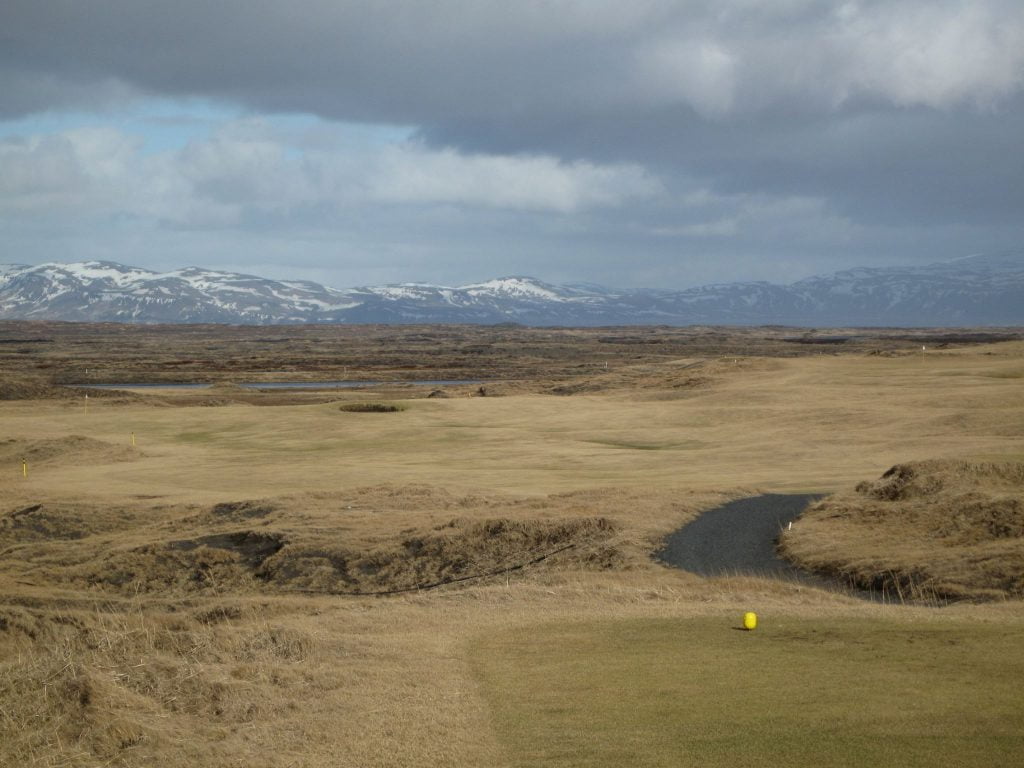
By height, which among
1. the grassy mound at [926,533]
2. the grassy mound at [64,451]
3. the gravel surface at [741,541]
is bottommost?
the grassy mound at [64,451]

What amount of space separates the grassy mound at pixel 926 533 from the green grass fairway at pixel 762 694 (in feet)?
18.5

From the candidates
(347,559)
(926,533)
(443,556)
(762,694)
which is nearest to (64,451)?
(347,559)

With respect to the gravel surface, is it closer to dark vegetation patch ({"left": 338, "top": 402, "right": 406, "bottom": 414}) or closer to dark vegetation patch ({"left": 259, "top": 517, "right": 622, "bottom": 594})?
dark vegetation patch ({"left": 259, "top": 517, "right": 622, "bottom": 594})

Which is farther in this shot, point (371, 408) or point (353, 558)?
point (371, 408)

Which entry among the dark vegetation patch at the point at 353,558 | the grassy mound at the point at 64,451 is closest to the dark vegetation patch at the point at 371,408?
the grassy mound at the point at 64,451

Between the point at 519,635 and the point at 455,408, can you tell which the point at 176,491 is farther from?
the point at 455,408

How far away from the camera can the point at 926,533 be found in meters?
25.6

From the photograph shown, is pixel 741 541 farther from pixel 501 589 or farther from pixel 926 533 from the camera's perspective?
pixel 501 589

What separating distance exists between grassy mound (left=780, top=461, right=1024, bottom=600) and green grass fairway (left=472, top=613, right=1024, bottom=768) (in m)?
5.64

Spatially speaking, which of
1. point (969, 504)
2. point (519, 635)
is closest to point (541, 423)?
point (969, 504)

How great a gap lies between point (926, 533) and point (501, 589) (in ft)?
34.8

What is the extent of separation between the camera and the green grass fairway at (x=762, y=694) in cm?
1052

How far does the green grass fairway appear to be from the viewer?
414 inches

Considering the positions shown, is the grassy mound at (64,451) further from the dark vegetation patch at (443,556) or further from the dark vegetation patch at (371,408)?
the dark vegetation patch at (443,556)
